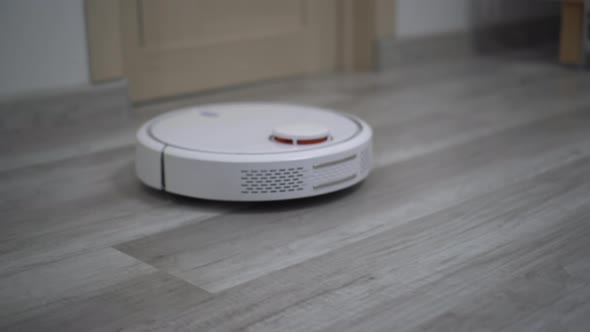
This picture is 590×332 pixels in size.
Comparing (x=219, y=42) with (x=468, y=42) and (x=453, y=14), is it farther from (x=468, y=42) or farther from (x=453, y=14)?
(x=468, y=42)

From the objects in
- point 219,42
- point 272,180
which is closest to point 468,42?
point 219,42

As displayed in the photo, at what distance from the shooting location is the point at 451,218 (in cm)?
151

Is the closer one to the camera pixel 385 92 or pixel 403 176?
pixel 403 176

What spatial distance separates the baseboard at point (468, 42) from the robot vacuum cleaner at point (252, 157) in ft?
4.45

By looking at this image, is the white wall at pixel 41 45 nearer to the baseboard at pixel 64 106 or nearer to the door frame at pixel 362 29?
the baseboard at pixel 64 106

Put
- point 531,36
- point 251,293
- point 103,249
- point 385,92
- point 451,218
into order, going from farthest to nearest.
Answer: point 531,36, point 385,92, point 451,218, point 103,249, point 251,293

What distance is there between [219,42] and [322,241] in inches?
53.8

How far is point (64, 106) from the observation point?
222 cm

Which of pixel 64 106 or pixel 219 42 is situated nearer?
pixel 64 106

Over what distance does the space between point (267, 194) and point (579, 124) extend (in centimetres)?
111

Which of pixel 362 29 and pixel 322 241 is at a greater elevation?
pixel 362 29

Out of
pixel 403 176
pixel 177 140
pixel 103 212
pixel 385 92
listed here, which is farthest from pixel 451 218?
pixel 385 92

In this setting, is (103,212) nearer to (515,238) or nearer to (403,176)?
(403,176)

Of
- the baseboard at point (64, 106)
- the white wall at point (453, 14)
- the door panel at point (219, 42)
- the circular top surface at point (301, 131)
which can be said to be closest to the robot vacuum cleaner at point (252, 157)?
the circular top surface at point (301, 131)
